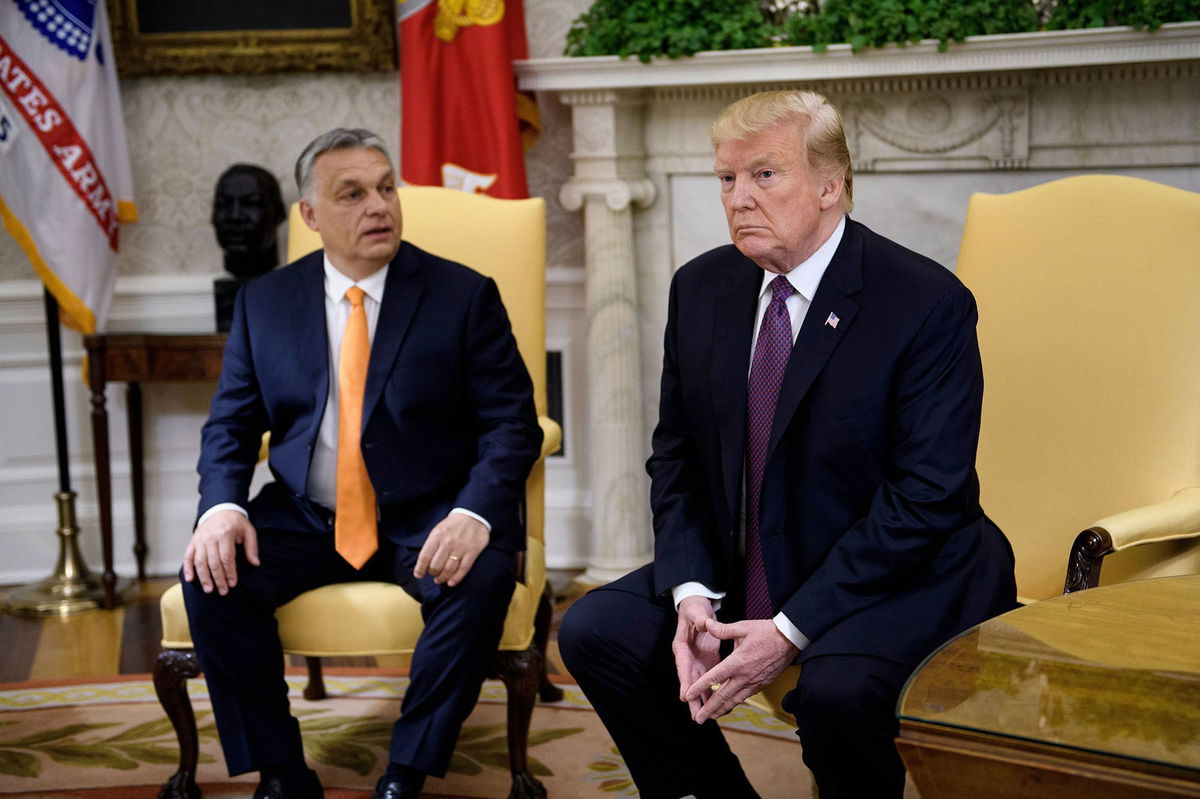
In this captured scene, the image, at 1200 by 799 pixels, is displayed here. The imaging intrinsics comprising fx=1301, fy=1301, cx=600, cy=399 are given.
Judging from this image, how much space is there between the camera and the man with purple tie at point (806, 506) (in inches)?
78.0

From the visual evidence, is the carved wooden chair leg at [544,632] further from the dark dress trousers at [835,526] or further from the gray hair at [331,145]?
the gray hair at [331,145]

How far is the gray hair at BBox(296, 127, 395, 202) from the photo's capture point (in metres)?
2.69

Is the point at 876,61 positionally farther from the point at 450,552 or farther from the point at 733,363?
the point at 450,552

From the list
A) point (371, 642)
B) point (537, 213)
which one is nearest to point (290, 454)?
point (371, 642)

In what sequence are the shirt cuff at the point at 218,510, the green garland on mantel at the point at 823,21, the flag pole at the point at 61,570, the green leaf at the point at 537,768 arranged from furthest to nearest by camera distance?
the flag pole at the point at 61,570, the green garland on mantel at the point at 823,21, the green leaf at the point at 537,768, the shirt cuff at the point at 218,510

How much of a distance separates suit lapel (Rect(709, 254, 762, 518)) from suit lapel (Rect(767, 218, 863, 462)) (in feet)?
0.23

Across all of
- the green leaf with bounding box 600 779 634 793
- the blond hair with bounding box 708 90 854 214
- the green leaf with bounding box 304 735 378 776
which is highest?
the blond hair with bounding box 708 90 854 214

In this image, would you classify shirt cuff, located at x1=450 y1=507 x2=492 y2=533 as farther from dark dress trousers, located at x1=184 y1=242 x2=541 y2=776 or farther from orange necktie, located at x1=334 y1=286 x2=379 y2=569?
orange necktie, located at x1=334 y1=286 x2=379 y2=569

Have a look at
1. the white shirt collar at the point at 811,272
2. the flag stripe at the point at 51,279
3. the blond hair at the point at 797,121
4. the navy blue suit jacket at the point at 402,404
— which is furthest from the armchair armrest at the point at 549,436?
the flag stripe at the point at 51,279

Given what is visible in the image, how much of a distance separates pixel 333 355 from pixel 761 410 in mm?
1022

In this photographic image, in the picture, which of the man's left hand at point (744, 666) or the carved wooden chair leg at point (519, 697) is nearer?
the man's left hand at point (744, 666)

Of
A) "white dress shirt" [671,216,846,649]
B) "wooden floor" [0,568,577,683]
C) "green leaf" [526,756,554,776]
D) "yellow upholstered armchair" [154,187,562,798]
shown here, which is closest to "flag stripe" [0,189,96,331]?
"wooden floor" [0,568,577,683]

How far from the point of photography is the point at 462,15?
399 centimetres

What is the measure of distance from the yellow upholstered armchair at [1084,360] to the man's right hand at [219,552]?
1501 mm
